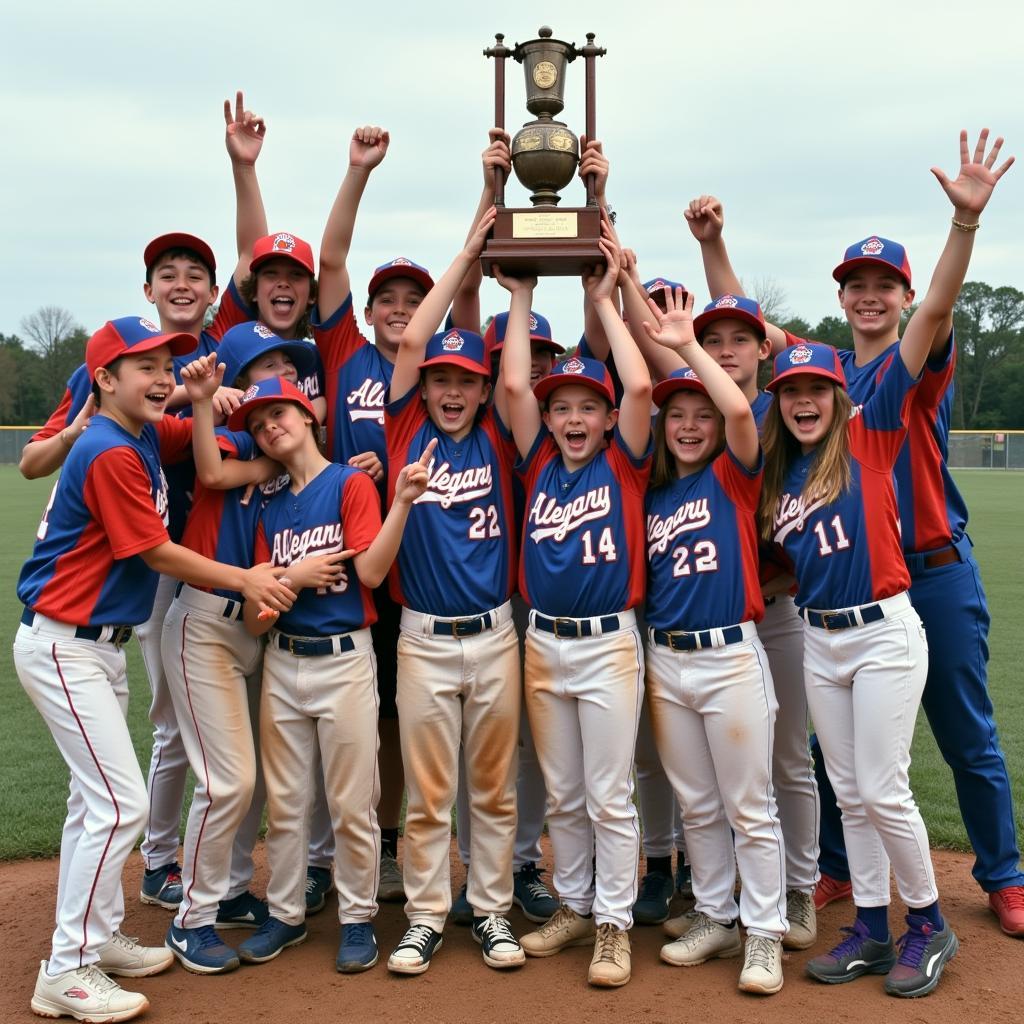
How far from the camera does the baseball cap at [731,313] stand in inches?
159

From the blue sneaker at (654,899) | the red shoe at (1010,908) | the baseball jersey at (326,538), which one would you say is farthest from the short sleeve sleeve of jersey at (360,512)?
the red shoe at (1010,908)

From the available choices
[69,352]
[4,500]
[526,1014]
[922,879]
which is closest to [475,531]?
[526,1014]

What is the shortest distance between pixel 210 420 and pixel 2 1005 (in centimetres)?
203

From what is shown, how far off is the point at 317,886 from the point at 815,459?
2.60m

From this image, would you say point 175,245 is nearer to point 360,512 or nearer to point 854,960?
point 360,512

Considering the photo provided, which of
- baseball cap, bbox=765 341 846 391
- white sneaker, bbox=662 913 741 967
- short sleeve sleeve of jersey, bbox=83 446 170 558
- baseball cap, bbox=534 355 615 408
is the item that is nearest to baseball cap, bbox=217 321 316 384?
short sleeve sleeve of jersey, bbox=83 446 170 558

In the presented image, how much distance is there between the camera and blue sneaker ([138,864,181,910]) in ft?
13.7

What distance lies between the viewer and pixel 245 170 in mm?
4676

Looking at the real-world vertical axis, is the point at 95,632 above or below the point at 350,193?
below

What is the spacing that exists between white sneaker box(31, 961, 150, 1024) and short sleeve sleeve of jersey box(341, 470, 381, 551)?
63.3 inches

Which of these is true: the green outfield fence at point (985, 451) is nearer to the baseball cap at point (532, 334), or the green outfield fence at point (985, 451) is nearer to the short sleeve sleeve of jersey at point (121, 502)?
the baseball cap at point (532, 334)

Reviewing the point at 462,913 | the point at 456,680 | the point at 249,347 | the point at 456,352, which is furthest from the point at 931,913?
the point at 249,347

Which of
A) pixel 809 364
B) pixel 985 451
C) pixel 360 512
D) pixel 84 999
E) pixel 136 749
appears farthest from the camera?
pixel 985 451

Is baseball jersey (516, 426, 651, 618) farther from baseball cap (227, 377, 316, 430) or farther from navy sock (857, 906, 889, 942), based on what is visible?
navy sock (857, 906, 889, 942)
